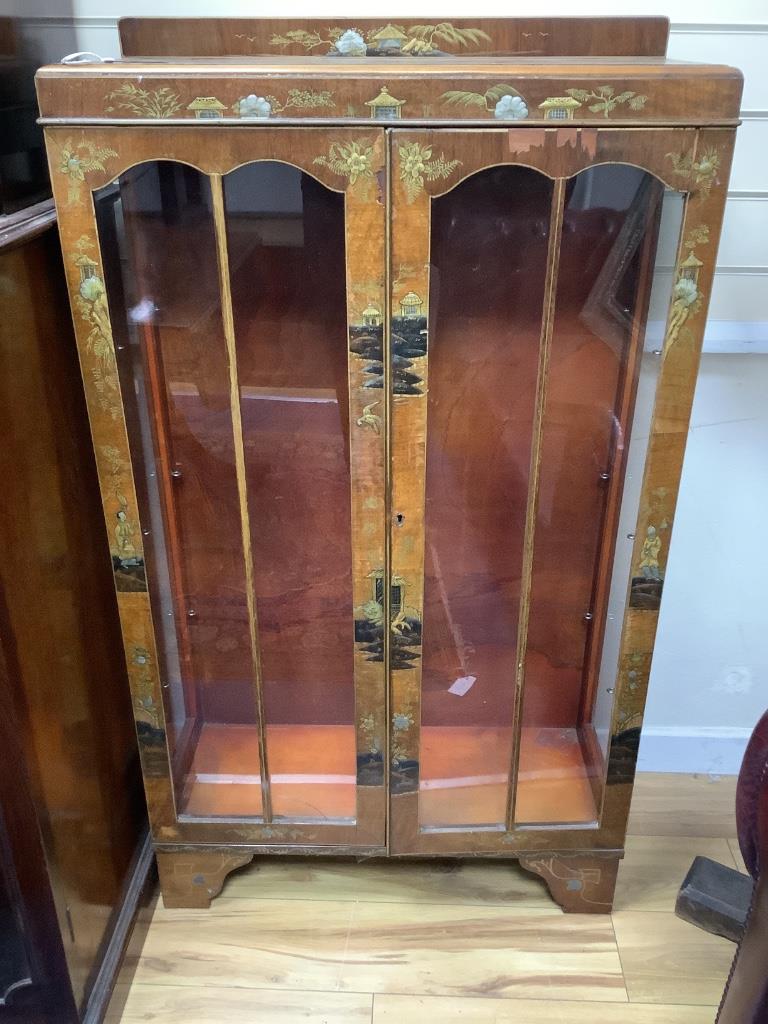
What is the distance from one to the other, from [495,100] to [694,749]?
1.27m

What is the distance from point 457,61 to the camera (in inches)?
40.7

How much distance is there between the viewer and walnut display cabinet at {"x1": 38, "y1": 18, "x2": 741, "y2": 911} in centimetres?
94

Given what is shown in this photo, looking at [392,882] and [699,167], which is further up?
[699,167]

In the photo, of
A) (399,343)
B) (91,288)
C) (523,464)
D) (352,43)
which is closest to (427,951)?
(523,464)

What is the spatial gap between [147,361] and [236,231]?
0.22 m

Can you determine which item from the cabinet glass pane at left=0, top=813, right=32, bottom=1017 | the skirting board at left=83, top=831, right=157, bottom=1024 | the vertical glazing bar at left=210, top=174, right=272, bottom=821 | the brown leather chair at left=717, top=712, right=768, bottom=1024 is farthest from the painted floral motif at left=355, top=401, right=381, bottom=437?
the skirting board at left=83, top=831, right=157, bottom=1024

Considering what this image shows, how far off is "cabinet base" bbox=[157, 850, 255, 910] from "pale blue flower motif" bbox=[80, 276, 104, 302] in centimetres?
85

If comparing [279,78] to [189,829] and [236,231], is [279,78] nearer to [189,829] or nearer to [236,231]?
[236,231]

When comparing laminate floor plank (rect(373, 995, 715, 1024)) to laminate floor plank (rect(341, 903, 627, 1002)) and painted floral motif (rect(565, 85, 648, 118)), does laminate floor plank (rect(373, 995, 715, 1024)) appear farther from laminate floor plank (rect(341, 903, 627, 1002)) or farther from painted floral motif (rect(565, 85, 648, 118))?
painted floral motif (rect(565, 85, 648, 118))

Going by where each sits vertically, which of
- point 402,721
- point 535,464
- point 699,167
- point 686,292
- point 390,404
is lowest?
point 402,721

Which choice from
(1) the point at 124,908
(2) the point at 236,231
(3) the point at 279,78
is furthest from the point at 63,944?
(3) the point at 279,78

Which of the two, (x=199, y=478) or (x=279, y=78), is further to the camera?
(x=199, y=478)

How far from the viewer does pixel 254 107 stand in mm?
925

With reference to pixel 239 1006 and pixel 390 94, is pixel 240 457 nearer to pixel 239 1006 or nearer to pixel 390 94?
pixel 390 94
